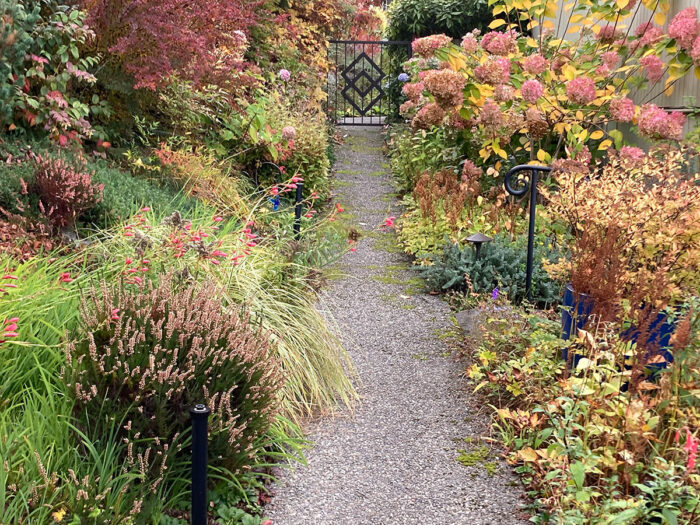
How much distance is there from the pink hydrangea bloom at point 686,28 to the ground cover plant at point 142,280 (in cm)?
303

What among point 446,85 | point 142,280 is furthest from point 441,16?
point 142,280

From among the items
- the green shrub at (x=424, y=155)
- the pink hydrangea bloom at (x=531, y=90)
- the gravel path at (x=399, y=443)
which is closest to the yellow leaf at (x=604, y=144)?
the pink hydrangea bloom at (x=531, y=90)

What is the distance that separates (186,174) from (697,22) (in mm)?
4289

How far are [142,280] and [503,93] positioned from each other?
3.56 meters

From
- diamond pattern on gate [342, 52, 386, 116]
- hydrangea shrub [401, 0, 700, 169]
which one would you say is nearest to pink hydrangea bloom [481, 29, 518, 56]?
hydrangea shrub [401, 0, 700, 169]

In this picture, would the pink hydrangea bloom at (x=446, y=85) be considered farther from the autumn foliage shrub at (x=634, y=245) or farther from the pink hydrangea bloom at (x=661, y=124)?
the autumn foliage shrub at (x=634, y=245)

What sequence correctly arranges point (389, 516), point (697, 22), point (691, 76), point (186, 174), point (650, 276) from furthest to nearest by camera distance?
point (186, 174)
point (691, 76)
point (697, 22)
point (650, 276)
point (389, 516)

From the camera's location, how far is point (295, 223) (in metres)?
5.33

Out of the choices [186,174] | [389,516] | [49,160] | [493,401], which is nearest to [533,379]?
[493,401]

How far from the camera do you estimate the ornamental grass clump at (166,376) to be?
2549 millimetres

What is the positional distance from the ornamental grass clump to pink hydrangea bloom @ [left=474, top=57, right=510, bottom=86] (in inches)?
142

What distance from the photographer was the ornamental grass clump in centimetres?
255

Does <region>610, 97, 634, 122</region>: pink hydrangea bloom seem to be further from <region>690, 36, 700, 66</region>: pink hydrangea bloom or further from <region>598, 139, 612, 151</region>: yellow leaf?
<region>690, 36, 700, 66</region>: pink hydrangea bloom

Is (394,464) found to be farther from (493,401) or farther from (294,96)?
(294,96)
